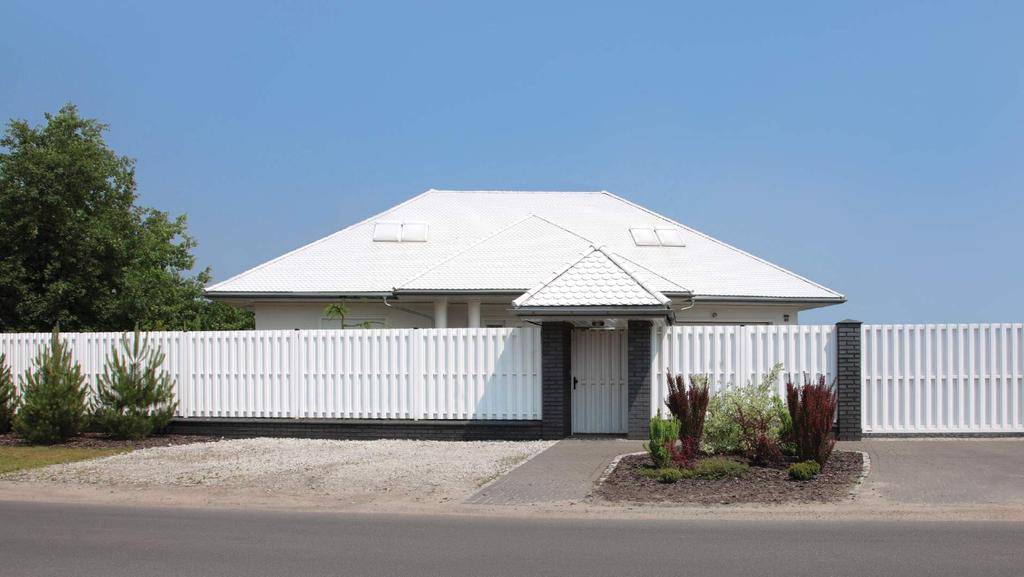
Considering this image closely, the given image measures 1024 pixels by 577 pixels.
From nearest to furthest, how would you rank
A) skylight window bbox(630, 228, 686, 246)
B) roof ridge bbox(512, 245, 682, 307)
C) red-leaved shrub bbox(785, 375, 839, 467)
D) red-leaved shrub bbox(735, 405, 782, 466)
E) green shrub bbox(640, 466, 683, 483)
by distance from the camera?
green shrub bbox(640, 466, 683, 483) → red-leaved shrub bbox(785, 375, 839, 467) → red-leaved shrub bbox(735, 405, 782, 466) → roof ridge bbox(512, 245, 682, 307) → skylight window bbox(630, 228, 686, 246)

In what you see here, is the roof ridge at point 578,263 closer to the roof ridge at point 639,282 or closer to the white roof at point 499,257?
the roof ridge at point 639,282

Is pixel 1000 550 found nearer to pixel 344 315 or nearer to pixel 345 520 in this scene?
pixel 345 520

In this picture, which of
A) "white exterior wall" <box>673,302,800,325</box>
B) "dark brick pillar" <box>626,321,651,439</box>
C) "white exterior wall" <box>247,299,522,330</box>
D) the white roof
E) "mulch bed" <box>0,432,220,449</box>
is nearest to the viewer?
"dark brick pillar" <box>626,321,651,439</box>

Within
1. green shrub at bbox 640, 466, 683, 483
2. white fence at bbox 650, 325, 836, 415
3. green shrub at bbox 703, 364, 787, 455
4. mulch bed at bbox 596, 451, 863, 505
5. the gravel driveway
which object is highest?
white fence at bbox 650, 325, 836, 415

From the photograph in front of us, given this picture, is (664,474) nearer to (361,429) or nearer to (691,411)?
(691,411)

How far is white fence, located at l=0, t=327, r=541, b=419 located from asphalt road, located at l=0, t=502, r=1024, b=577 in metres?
7.08

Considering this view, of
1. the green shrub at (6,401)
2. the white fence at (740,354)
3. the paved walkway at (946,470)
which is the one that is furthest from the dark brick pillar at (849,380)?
the green shrub at (6,401)

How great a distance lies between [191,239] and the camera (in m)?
48.2

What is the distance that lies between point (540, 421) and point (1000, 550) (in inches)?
388

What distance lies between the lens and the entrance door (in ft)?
59.8

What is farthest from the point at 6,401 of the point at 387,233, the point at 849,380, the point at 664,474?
the point at 849,380

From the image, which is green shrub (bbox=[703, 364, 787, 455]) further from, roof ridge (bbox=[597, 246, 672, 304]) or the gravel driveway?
the gravel driveway

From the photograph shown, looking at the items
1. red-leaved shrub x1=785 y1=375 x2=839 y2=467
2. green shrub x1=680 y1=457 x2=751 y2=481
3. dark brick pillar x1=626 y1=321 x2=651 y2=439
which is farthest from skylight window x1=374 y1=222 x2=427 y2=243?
red-leaved shrub x1=785 y1=375 x2=839 y2=467

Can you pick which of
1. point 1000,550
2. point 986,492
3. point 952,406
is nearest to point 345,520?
point 1000,550
